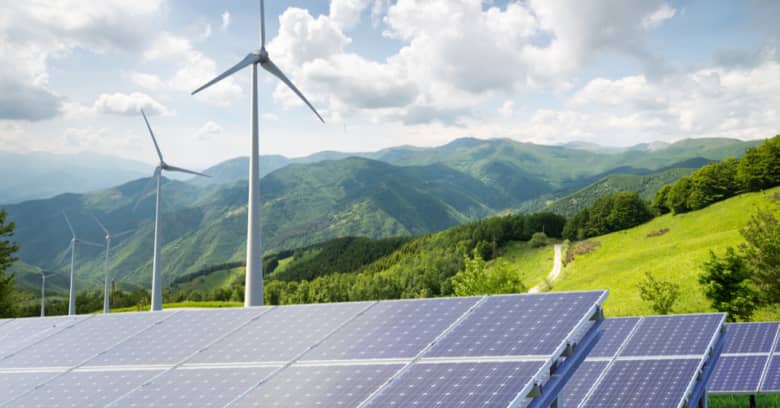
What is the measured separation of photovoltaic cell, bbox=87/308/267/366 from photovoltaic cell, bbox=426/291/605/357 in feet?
22.8

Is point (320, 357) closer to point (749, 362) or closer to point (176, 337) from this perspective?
point (176, 337)

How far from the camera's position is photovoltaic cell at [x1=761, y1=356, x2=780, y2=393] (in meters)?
23.5

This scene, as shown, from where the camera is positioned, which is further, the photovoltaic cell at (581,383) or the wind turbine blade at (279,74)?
the wind turbine blade at (279,74)

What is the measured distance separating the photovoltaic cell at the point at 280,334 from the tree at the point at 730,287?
5088 centimetres

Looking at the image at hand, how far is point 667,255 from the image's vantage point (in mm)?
109188

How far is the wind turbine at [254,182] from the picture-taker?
28141mm

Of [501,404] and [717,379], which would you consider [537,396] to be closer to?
[501,404]

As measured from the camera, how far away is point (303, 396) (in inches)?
465

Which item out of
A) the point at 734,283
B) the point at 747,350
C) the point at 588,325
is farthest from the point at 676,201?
the point at 588,325

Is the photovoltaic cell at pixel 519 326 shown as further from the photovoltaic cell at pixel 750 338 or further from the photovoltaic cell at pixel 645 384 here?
the photovoltaic cell at pixel 750 338

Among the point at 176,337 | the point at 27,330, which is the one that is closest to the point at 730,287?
the point at 176,337

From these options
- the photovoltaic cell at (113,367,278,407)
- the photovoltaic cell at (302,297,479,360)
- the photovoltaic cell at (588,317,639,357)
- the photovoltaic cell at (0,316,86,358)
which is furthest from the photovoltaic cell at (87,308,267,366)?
the photovoltaic cell at (588,317,639,357)

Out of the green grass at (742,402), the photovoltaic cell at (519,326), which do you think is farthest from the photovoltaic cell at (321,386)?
the green grass at (742,402)

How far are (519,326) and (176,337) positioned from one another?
9812 millimetres
